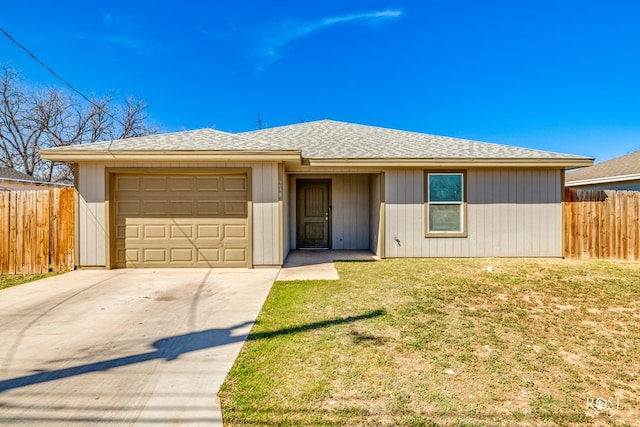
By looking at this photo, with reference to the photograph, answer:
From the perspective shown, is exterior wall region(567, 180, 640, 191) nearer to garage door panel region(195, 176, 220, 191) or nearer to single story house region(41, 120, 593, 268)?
single story house region(41, 120, 593, 268)

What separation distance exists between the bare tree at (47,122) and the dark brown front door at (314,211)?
19.1 m

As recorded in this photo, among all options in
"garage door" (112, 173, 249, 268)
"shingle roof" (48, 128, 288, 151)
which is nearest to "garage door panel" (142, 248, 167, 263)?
"garage door" (112, 173, 249, 268)

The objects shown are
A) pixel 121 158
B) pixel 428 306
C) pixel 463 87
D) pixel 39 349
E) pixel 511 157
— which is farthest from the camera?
pixel 463 87

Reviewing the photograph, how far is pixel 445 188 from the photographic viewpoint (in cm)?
838

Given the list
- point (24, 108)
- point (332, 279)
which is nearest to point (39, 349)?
point (332, 279)

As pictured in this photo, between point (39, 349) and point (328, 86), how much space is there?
63.1 feet

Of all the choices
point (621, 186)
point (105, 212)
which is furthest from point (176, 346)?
point (621, 186)

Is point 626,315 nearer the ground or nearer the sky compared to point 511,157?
nearer the ground

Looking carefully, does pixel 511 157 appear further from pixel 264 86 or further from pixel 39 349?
→ pixel 264 86

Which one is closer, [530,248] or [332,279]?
[332,279]

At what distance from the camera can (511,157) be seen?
806 cm

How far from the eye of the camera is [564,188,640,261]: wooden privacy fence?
321 inches

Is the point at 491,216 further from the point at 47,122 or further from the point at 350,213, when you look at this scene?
the point at 47,122

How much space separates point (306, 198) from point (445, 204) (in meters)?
4.21
